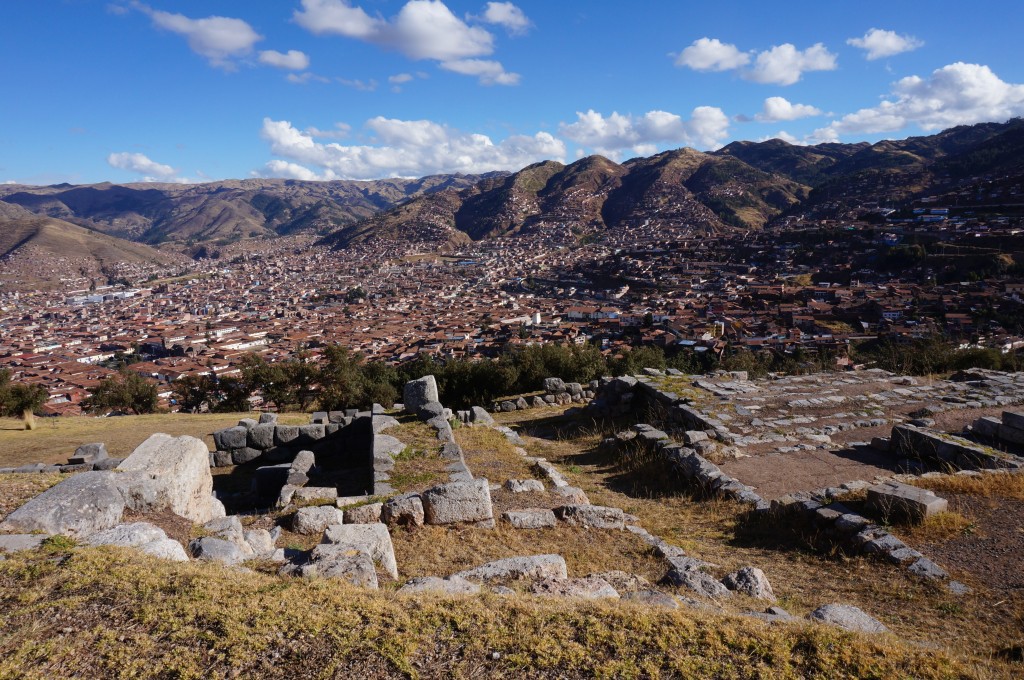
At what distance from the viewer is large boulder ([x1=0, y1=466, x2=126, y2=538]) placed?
522 cm

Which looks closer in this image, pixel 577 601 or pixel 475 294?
pixel 577 601

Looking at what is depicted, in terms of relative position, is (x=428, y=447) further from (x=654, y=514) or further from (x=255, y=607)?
(x=255, y=607)

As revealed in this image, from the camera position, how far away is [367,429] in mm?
14531

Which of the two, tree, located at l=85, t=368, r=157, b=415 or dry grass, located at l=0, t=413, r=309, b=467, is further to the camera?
tree, located at l=85, t=368, r=157, b=415

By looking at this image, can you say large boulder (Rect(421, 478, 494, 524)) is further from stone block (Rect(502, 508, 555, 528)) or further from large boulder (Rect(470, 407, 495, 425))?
large boulder (Rect(470, 407, 495, 425))

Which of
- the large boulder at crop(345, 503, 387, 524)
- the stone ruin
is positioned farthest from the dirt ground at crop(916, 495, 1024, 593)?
the large boulder at crop(345, 503, 387, 524)

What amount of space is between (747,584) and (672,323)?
2160 inches

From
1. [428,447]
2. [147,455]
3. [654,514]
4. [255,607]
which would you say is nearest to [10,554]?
[255,607]

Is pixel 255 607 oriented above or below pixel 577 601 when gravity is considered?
above

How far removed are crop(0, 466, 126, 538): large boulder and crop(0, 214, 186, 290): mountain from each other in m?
181

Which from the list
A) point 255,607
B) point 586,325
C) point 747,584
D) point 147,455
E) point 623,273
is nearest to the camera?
point 255,607

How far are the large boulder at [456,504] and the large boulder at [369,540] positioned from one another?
1102 millimetres

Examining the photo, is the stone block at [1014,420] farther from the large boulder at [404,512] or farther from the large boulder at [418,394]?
the large boulder at [418,394]

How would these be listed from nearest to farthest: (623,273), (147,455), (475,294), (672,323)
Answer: (147,455)
(672,323)
(623,273)
(475,294)
